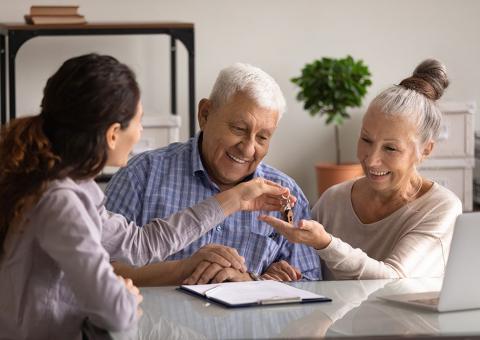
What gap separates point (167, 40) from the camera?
4812 mm

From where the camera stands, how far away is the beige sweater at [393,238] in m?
2.26

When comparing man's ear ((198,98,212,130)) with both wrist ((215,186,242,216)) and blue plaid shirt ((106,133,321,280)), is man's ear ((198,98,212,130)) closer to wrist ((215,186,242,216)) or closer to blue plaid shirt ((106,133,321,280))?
blue plaid shirt ((106,133,321,280))

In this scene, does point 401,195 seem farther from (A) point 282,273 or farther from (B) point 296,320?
(B) point 296,320

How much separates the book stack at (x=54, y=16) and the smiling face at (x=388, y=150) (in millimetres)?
2181

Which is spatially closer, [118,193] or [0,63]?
[118,193]

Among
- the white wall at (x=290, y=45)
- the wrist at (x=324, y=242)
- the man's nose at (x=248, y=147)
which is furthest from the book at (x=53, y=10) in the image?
the wrist at (x=324, y=242)

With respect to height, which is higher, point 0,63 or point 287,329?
point 0,63

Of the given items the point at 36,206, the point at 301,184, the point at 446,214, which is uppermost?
the point at 36,206

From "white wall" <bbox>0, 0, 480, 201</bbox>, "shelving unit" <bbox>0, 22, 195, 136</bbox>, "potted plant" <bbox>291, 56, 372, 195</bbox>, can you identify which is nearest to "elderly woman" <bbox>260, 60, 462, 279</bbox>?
"shelving unit" <bbox>0, 22, 195, 136</bbox>

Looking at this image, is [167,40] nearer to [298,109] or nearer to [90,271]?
[298,109]

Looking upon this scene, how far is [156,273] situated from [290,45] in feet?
9.29

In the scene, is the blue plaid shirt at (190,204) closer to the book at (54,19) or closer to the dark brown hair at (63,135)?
the dark brown hair at (63,135)

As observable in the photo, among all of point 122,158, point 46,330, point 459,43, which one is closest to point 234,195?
point 122,158

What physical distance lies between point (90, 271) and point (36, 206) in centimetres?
16
